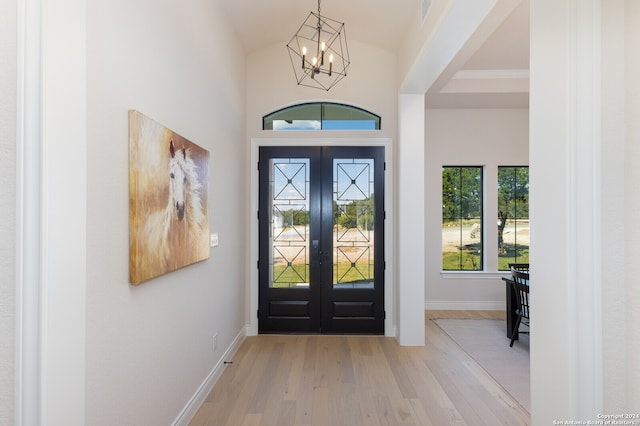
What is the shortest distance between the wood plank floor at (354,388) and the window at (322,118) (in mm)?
2656

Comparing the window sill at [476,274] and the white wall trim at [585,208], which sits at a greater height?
the white wall trim at [585,208]

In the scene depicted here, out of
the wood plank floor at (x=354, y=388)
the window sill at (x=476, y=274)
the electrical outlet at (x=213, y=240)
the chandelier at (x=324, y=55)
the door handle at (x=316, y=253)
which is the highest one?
the chandelier at (x=324, y=55)

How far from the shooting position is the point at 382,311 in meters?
4.16

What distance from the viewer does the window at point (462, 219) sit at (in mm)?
5473

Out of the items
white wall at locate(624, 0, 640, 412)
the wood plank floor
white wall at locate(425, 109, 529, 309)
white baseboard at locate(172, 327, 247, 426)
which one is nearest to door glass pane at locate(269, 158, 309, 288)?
the wood plank floor

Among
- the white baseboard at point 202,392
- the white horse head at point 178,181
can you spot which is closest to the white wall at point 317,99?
the white baseboard at point 202,392

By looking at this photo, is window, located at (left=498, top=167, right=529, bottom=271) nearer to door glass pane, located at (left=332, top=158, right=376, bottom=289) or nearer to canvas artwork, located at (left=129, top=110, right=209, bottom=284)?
door glass pane, located at (left=332, top=158, right=376, bottom=289)

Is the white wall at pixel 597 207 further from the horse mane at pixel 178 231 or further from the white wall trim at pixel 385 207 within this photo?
the white wall trim at pixel 385 207

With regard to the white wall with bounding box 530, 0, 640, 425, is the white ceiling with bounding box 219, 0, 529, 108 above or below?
above

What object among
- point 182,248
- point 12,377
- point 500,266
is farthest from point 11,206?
point 500,266

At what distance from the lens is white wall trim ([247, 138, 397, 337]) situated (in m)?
4.13

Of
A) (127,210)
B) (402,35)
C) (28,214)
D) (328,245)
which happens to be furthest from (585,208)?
(402,35)

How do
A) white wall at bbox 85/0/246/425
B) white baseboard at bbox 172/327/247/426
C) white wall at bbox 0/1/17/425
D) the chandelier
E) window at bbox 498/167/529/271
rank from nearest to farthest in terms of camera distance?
white wall at bbox 0/1/17/425 → white wall at bbox 85/0/246/425 → white baseboard at bbox 172/327/247/426 → the chandelier → window at bbox 498/167/529/271

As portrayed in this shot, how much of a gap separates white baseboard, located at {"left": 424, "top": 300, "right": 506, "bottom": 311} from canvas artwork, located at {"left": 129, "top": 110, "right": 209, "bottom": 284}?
4123 mm
